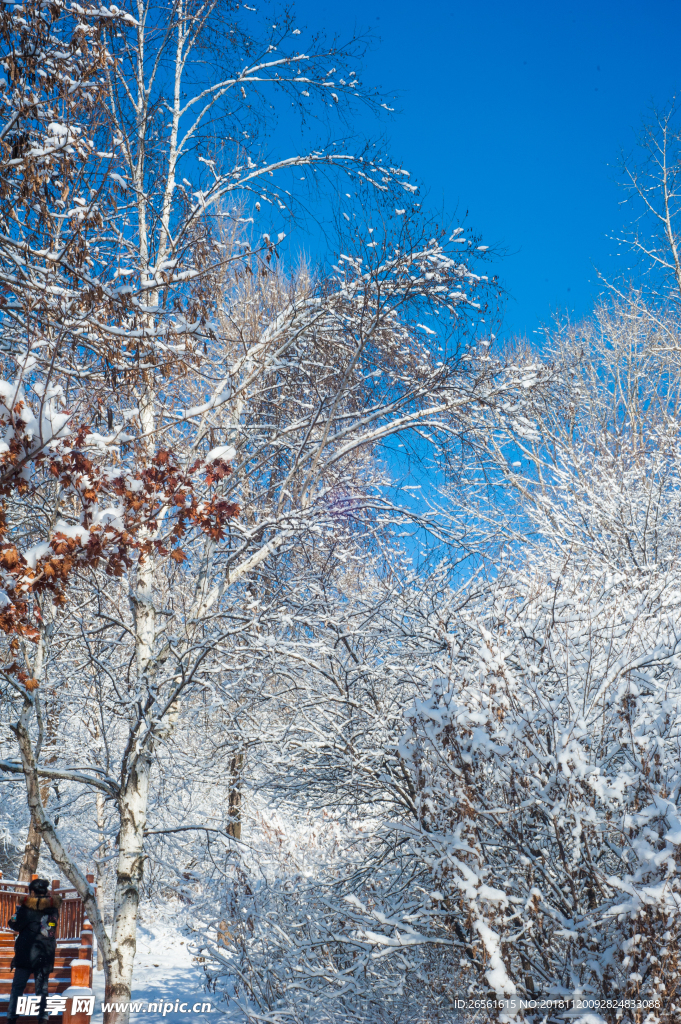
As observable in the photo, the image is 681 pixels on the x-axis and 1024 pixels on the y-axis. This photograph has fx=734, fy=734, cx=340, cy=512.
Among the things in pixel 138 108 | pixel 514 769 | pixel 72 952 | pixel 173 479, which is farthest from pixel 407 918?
pixel 72 952

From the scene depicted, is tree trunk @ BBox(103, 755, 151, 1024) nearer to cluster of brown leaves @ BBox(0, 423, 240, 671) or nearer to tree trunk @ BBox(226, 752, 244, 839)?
tree trunk @ BBox(226, 752, 244, 839)

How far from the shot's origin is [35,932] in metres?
7.35

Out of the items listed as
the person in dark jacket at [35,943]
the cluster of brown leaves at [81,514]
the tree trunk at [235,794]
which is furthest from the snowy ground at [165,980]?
the cluster of brown leaves at [81,514]

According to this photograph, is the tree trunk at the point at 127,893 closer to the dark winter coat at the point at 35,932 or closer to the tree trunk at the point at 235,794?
the tree trunk at the point at 235,794

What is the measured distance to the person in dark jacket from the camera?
7246mm

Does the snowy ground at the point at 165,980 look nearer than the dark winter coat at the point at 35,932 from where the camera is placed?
No

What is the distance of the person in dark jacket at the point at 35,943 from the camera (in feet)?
23.8

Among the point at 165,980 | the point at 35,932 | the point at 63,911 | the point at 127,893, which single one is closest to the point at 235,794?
the point at 63,911

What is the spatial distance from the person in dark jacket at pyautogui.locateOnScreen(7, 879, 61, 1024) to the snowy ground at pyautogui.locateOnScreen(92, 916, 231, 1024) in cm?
106

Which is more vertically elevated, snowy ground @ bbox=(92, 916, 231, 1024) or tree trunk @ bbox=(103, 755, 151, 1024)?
tree trunk @ bbox=(103, 755, 151, 1024)

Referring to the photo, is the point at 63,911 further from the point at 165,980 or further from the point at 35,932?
the point at 35,932

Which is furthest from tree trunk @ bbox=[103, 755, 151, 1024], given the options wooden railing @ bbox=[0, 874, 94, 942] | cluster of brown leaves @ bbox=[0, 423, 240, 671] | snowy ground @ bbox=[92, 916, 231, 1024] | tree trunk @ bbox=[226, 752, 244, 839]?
wooden railing @ bbox=[0, 874, 94, 942]

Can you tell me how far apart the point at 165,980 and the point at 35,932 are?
6.23m

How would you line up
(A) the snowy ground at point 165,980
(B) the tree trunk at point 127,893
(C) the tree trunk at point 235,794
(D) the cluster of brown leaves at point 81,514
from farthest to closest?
1. (A) the snowy ground at point 165,980
2. (C) the tree trunk at point 235,794
3. (B) the tree trunk at point 127,893
4. (D) the cluster of brown leaves at point 81,514
